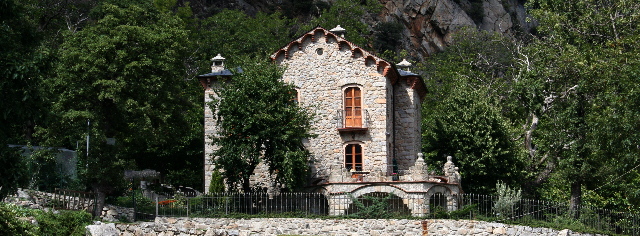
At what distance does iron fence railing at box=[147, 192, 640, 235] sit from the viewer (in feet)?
118

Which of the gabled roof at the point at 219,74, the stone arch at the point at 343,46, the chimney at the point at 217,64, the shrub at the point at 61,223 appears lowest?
the shrub at the point at 61,223

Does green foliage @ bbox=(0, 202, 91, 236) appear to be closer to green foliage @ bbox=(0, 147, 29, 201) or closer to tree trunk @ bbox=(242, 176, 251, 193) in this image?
green foliage @ bbox=(0, 147, 29, 201)

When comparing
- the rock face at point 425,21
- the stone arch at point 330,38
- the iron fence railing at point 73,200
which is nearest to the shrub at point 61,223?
the iron fence railing at point 73,200

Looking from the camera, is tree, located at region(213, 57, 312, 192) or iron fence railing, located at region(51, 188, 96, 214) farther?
tree, located at region(213, 57, 312, 192)

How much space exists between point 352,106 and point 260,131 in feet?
18.3

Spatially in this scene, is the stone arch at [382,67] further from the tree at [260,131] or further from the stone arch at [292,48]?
the tree at [260,131]

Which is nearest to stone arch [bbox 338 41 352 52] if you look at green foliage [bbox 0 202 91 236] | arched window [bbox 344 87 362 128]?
arched window [bbox 344 87 362 128]

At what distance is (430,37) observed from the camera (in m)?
81.6

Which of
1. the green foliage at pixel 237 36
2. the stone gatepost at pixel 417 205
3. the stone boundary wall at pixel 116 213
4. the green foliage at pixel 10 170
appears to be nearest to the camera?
the green foliage at pixel 10 170

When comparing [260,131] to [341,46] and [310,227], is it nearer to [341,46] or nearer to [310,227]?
[310,227]

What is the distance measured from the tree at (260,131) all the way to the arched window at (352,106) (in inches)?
115

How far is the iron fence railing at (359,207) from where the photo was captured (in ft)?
118

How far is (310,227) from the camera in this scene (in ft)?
118

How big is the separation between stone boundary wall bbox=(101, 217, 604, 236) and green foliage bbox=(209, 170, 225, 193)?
3501mm
